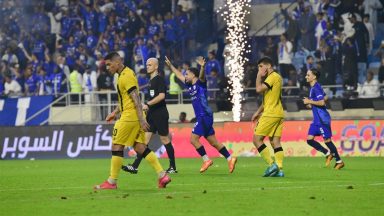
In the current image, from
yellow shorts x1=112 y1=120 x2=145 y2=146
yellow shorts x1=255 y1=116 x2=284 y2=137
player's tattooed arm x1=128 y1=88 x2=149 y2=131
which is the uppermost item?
player's tattooed arm x1=128 y1=88 x2=149 y2=131

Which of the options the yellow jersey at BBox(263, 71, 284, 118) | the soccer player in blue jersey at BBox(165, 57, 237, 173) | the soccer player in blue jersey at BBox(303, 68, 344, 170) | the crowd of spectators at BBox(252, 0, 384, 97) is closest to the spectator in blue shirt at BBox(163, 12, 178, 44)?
the crowd of spectators at BBox(252, 0, 384, 97)

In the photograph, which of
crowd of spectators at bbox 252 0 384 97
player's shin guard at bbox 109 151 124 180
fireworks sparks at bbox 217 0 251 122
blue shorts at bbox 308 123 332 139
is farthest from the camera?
fireworks sparks at bbox 217 0 251 122

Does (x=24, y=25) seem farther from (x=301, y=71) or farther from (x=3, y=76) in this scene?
(x=301, y=71)

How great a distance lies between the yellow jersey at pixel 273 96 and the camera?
2141 cm

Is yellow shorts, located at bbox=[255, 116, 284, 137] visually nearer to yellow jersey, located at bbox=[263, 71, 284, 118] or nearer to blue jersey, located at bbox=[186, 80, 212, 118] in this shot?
yellow jersey, located at bbox=[263, 71, 284, 118]

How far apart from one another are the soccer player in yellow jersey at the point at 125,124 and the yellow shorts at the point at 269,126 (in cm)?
405

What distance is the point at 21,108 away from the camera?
38.9 meters

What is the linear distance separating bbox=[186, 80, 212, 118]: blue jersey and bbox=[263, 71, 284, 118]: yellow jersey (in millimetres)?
2495

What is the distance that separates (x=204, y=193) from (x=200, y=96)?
7.04 m

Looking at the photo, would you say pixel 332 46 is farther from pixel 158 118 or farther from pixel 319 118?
pixel 158 118

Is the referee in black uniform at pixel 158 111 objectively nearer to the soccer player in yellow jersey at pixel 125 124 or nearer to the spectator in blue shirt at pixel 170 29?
the soccer player in yellow jersey at pixel 125 124

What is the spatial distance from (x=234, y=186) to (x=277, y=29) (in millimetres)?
22227

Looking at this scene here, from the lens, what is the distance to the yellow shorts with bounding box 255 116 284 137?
21.7 metres

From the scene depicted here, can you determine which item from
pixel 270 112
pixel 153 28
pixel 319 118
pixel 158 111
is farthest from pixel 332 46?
pixel 270 112
